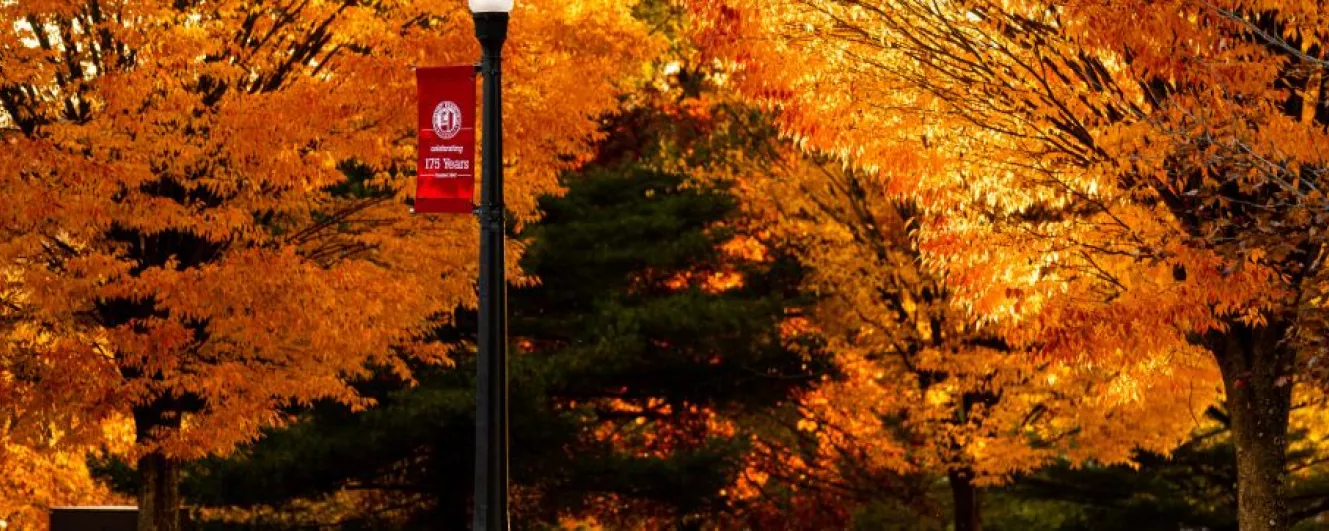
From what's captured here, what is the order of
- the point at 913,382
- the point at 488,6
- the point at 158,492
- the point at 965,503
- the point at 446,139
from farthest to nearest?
the point at 913,382
the point at 965,503
the point at 158,492
the point at 446,139
the point at 488,6

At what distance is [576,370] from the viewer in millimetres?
23922

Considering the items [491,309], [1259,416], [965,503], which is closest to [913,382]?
[965,503]

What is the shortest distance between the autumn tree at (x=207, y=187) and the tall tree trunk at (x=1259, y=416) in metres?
7.31

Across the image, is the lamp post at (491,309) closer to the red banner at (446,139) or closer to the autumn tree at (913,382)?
the red banner at (446,139)

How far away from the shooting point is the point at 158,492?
1745cm

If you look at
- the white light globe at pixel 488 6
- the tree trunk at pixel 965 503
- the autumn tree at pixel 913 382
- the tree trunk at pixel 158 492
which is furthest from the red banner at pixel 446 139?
the tree trunk at pixel 965 503

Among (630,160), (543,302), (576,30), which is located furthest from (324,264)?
(630,160)

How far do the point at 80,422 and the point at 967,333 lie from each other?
38.0 ft

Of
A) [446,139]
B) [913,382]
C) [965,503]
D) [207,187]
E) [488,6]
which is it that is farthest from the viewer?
[913,382]

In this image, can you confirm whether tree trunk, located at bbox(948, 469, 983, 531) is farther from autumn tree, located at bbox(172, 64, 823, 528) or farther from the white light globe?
the white light globe

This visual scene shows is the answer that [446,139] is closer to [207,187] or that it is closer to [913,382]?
[207,187]

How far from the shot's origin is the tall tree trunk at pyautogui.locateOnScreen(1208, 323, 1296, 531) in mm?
12453

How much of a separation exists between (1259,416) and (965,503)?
11.8 meters

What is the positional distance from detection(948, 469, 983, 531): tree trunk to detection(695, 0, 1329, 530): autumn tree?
995 centimetres
